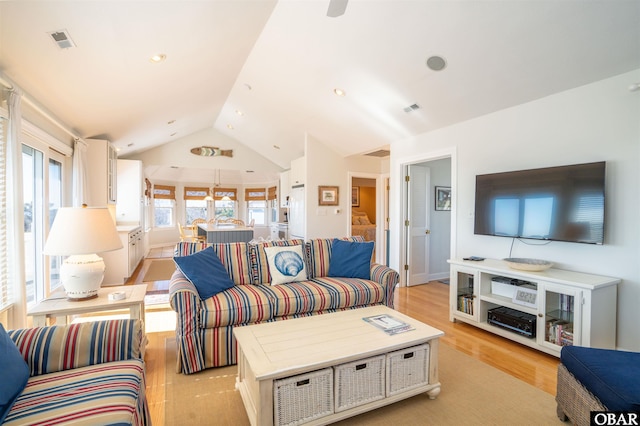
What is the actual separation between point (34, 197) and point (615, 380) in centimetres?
487

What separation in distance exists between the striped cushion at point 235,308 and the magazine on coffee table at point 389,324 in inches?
34.9

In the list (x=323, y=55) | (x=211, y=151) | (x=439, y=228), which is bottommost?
(x=439, y=228)

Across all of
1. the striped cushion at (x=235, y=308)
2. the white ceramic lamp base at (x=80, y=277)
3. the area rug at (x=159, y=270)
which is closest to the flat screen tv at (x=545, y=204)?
the striped cushion at (x=235, y=308)

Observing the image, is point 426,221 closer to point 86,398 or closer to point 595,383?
point 595,383

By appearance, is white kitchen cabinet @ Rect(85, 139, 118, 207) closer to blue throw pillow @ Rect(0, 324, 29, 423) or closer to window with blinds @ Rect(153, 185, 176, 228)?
blue throw pillow @ Rect(0, 324, 29, 423)

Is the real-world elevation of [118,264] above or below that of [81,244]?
below

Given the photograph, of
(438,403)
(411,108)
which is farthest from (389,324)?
(411,108)

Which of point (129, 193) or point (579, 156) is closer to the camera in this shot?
point (579, 156)

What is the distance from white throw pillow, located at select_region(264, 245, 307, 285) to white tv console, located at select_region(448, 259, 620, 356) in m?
1.80

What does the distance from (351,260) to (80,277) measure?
241 centimetres

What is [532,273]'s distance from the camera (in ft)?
9.27

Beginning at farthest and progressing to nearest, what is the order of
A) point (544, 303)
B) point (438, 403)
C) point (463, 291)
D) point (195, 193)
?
point (195, 193)
point (463, 291)
point (544, 303)
point (438, 403)

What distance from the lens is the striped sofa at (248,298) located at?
2383 millimetres

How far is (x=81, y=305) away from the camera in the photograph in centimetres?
221
